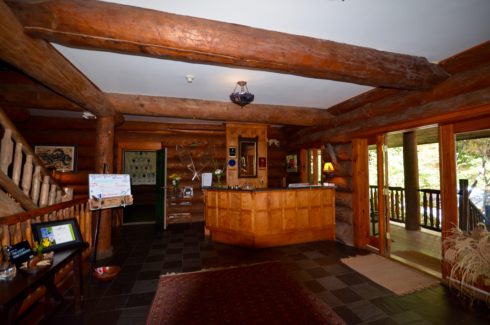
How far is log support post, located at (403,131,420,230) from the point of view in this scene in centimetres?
607

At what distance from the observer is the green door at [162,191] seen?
6367 millimetres

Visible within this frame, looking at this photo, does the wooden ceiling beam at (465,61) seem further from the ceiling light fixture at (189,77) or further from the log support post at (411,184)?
the ceiling light fixture at (189,77)

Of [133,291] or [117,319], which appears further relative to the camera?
[133,291]

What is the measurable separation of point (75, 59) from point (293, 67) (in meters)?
2.94

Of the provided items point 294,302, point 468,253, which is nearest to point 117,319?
point 294,302

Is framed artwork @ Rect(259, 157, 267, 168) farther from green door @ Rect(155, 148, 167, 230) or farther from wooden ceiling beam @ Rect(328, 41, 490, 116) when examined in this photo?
wooden ceiling beam @ Rect(328, 41, 490, 116)

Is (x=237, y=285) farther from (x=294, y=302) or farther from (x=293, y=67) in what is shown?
(x=293, y=67)

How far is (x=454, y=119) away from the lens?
3.07 m

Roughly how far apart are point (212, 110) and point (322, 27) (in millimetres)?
2934

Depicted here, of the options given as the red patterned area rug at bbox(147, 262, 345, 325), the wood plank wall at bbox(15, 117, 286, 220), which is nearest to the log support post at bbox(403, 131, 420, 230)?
the wood plank wall at bbox(15, 117, 286, 220)

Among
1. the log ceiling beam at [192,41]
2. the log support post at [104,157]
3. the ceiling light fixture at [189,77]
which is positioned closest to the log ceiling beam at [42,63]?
the log ceiling beam at [192,41]

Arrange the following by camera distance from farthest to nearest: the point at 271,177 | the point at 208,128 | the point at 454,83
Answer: the point at 271,177 → the point at 208,128 → the point at 454,83

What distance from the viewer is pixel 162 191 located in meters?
6.45

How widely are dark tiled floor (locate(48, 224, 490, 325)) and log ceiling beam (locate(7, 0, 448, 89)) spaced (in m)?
2.77
